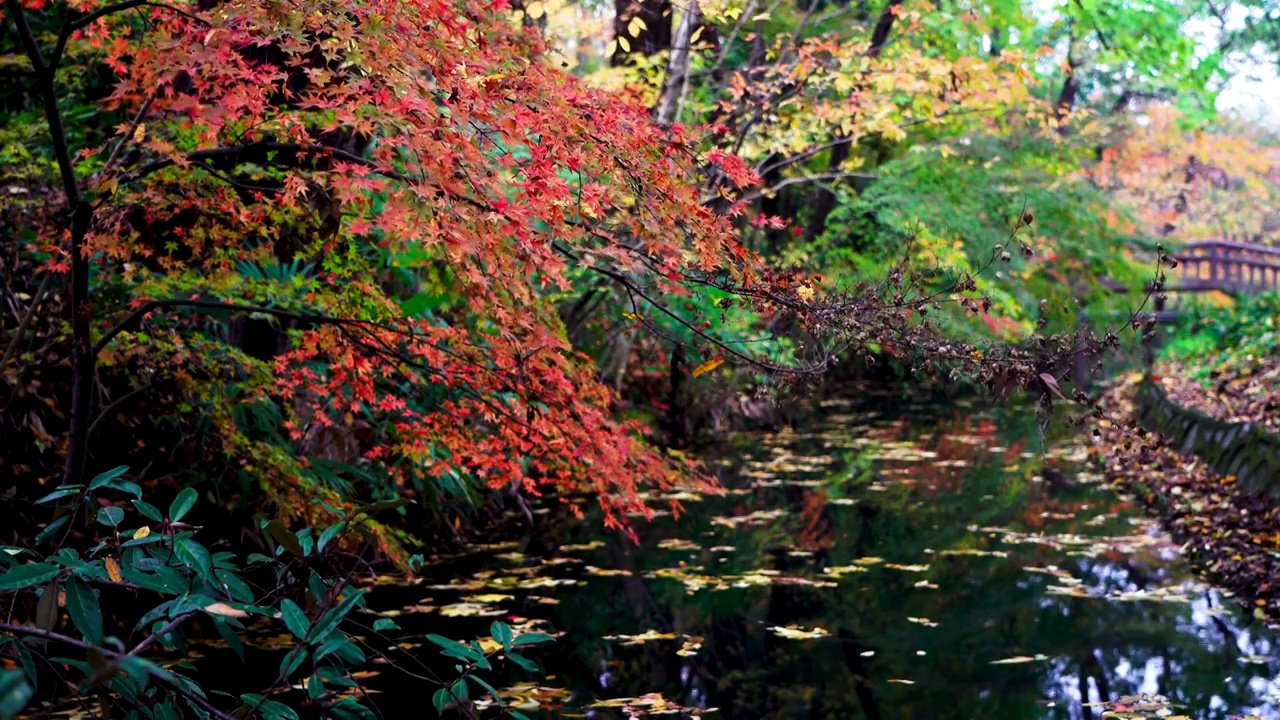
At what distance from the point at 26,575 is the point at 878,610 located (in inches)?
215

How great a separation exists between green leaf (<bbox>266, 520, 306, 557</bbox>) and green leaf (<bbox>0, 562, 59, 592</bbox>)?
1.71 feet

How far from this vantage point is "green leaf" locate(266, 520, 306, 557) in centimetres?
299

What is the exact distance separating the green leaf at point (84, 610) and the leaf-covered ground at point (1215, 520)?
3.21 meters

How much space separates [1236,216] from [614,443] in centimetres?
3721

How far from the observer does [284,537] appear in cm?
300

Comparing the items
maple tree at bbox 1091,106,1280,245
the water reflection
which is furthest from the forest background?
maple tree at bbox 1091,106,1280,245

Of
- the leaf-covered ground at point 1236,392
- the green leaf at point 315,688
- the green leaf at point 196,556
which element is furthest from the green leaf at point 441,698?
the leaf-covered ground at point 1236,392

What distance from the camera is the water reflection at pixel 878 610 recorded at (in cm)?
564

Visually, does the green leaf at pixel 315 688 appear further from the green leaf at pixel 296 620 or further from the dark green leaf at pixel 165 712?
the dark green leaf at pixel 165 712

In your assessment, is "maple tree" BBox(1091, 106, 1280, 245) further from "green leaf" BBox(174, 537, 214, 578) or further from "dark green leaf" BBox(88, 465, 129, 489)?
"green leaf" BBox(174, 537, 214, 578)

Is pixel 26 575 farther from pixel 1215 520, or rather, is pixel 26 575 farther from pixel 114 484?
pixel 1215 520

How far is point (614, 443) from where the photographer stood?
20.1 ft

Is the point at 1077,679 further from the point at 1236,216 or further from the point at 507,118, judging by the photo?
the point at 1236,216

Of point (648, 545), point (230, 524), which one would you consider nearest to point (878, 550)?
point (648, 545)
